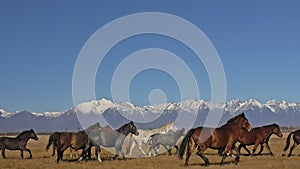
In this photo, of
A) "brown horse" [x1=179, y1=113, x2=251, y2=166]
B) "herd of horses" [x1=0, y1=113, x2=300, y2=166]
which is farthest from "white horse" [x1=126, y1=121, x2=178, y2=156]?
"brown horse" [x1=179, y1=113, x2=251, y2=166]

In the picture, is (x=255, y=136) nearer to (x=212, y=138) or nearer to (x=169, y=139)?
(x=169, y=139)

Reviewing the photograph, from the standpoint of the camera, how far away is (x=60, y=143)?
84.7ft

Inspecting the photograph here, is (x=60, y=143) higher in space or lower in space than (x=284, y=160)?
higher

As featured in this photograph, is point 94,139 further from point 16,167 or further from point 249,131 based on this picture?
point 249,131

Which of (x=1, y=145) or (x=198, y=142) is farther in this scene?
(x=1, y=145)

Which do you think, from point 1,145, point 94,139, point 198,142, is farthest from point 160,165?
point 1,145

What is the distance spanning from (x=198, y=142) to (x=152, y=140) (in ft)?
27.1

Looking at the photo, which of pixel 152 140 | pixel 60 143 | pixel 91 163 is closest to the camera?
pixel 91 163

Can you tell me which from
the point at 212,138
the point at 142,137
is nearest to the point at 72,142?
the point at 142,137

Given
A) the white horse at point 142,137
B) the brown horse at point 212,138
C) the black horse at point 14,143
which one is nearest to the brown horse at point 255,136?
the brown horse at point 212,138

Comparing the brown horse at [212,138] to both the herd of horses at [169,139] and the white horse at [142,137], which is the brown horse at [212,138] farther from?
the white horse at [142,137]

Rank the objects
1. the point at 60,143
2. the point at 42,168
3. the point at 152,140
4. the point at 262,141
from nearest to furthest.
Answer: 1. the point at 42,168
2. the point at 60,143
3. the point at 262,141
4. the point at 152,140

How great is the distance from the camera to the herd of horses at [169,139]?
22203 mm

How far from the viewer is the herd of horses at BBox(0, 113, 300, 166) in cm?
2220
